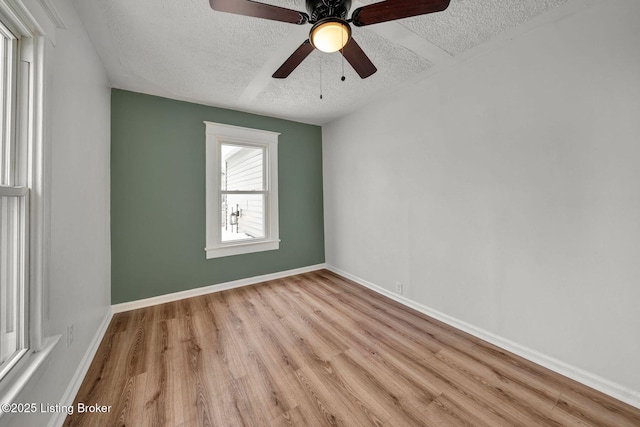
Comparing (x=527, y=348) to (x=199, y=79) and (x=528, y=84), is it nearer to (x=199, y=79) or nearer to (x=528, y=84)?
(x=528, y=84)

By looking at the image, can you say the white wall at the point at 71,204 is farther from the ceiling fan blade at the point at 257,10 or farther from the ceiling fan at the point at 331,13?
the ceiling fan at the point at 331,13

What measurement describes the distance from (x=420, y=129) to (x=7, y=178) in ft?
10.3

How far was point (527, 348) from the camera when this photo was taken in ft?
6.25

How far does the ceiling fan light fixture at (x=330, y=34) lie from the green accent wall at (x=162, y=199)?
8.02 feet

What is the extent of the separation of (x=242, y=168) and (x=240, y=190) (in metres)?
0.58

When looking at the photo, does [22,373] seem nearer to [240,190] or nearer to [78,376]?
[78,376]

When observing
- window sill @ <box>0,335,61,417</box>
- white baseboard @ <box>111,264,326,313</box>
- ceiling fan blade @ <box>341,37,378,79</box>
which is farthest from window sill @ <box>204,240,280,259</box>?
ceiling fan blade @ <box>341,37,378,79</box>

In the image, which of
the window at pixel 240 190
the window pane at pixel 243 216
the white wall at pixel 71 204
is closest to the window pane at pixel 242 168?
the window at pixel 240 190

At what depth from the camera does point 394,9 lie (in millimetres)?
1266

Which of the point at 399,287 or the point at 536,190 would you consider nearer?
the point at 536,190

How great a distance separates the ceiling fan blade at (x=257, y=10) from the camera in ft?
3.95

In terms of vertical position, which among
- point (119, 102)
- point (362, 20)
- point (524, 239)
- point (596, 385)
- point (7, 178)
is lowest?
point (596, 385)

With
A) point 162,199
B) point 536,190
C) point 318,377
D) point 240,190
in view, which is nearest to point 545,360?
point 536,190

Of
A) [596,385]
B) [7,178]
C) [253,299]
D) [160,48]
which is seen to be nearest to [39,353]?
[7,178]
